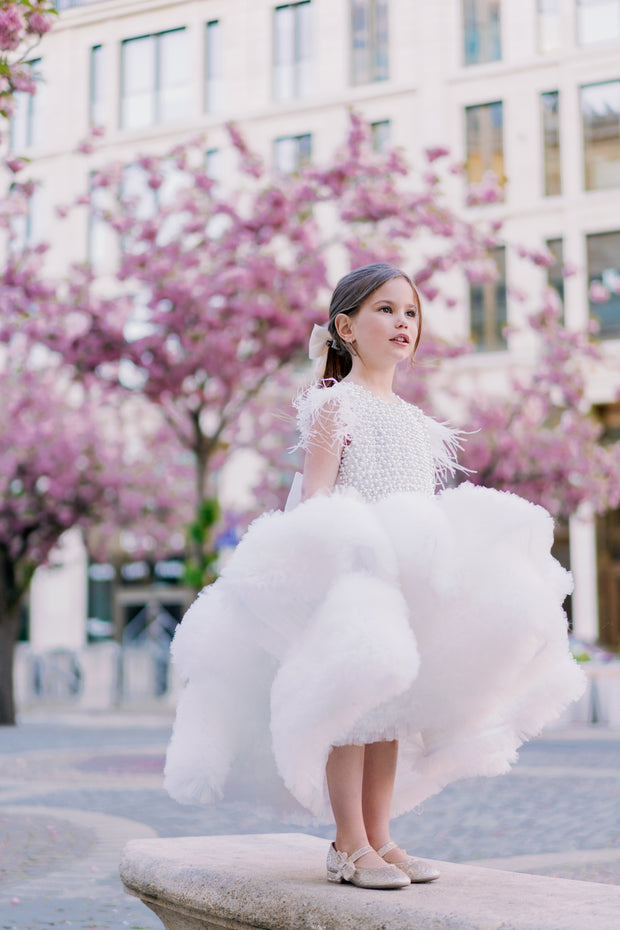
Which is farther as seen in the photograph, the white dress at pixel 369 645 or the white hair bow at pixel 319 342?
the white hair bow at pixel 319 342

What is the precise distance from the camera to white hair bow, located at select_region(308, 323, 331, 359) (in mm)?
3793

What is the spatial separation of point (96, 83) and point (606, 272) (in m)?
12.1

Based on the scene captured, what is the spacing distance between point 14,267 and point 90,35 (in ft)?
46.1

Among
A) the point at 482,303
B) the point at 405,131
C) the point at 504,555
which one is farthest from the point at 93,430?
the point at 504,555

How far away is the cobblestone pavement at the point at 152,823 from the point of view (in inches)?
199

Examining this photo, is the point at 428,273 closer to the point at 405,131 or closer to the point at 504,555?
Result: the point at 504,555

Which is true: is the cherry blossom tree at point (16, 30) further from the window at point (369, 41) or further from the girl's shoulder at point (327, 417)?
the window at point (369, 41)

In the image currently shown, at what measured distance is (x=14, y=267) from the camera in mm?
12828

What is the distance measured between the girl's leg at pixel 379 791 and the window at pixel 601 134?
2344 centimetres

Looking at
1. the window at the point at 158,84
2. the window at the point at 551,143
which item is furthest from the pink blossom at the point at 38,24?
the window at the point at 158,84

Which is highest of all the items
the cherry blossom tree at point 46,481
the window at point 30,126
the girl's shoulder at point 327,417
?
the window at point 30,126

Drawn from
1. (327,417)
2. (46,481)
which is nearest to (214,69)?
(46,481)

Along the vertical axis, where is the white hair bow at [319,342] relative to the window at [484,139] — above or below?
below

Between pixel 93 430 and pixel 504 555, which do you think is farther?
pixel 93 430
